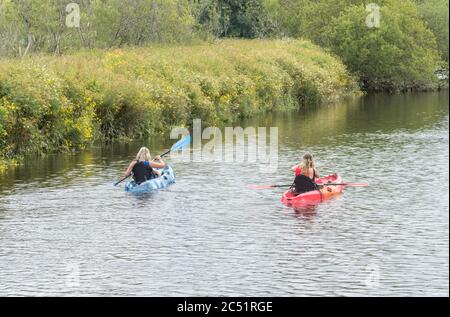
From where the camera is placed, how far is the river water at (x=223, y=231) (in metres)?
18.2

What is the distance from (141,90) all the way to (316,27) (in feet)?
130

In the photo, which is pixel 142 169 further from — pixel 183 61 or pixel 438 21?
pixel 438 21

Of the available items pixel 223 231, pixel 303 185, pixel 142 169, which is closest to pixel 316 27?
pixel 142 169

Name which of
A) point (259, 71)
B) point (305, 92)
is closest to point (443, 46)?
point (305, 92)

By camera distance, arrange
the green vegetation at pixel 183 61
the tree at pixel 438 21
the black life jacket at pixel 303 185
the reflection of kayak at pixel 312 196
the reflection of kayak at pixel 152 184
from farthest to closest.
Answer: the tree at pixel 438 21 → the green vegetation at pixel 183 61 → the reflection of kayak at pixel 152 184 → the black life jacket at pixel 303 185 → the reflection of kayak at pixel 312 196

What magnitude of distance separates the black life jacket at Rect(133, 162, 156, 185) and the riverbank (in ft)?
19.0

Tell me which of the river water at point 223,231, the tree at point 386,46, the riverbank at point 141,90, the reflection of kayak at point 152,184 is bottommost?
the river water at point 223,231

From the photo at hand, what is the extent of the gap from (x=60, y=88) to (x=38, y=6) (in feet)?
53.3

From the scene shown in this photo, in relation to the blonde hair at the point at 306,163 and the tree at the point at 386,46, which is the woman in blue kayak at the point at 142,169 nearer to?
the blonde hair at the point at 306,163

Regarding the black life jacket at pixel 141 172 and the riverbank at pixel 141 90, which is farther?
the riverbank at pixel 141 90

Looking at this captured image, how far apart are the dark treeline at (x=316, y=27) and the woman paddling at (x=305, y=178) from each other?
29074 mm

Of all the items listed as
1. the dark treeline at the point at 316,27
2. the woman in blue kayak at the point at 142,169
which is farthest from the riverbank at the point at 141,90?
the woman in blue kayak at the point at 142,169

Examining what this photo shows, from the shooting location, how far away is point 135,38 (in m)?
57.5

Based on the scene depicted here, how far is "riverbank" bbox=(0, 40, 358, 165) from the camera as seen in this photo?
3431 centimetres
